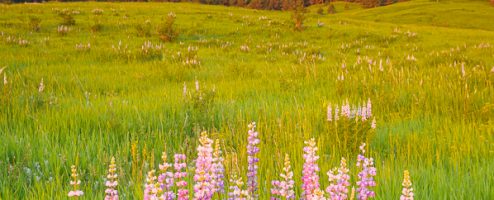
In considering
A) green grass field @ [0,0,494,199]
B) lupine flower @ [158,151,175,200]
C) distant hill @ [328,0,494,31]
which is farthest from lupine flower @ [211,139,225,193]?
distant hill @ [328,0,494,31]

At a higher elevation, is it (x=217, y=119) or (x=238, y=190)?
(x=238, y=190)

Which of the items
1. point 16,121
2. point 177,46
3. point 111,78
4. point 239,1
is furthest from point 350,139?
point 239,1

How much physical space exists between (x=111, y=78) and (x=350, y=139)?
572cm

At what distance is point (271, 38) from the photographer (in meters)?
18.8

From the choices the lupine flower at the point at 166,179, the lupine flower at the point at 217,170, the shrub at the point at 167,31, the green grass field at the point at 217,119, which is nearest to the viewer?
the lupine flower at the point at 166,179

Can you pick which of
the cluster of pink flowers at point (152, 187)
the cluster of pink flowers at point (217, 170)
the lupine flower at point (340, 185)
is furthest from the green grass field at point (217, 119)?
the cluster of pink flowers at point (152, 187)

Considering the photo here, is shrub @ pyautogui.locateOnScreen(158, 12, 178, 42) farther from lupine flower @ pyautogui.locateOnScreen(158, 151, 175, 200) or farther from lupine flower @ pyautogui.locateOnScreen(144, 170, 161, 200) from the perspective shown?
lupine flower @ pyautogui.locateOnScreen(144, 170, 161, 200)

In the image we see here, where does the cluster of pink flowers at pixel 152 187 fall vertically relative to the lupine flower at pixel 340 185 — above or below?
above

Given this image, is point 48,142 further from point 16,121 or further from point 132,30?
point 132,30

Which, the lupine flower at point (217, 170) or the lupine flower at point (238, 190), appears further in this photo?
the lupine flower at point (217, 170)

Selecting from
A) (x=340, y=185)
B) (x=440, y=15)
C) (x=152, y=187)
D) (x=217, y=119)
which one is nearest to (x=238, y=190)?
(x=152, y=187)

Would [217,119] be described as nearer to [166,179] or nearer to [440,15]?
[166,179]

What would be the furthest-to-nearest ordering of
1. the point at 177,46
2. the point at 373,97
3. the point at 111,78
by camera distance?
the point at 177,46 < the point at 111,78 < the point at 373,97

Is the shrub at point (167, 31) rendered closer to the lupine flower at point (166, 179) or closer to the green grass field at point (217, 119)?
the green grass field at point (217, 119)
